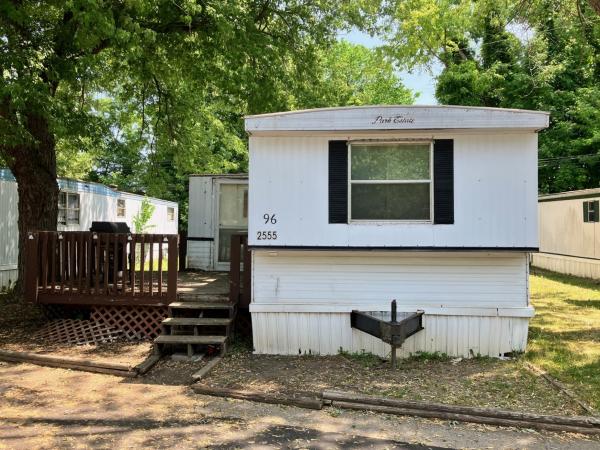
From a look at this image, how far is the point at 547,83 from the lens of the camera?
20.7 meters

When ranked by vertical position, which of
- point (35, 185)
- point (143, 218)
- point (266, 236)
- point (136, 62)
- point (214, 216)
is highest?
point (136, 62)

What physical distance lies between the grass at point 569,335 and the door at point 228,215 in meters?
5.59

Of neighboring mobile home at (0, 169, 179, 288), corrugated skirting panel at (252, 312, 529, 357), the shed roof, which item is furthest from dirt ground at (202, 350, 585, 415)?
neighboring mobile home at (0, 169, 179, 288)

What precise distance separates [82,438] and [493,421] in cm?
340

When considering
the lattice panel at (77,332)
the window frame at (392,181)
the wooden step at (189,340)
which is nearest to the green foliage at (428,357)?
the window frame at (392,181)

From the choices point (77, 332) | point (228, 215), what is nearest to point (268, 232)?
point (77, 332)

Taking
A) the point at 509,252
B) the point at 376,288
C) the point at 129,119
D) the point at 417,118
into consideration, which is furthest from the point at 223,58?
the point at 509,252

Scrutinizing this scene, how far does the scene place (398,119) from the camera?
609 centimetres

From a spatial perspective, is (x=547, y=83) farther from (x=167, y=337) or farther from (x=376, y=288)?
(x=167, y=337)

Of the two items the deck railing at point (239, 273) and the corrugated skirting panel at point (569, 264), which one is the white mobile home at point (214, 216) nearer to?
the deck railing at point (239, 273)

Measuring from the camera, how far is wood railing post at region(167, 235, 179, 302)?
22.8ft

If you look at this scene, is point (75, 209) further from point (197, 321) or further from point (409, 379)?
point (409, 379)

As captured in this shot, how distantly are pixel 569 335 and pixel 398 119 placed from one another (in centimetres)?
439

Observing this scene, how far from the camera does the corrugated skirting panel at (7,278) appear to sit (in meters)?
11.5
